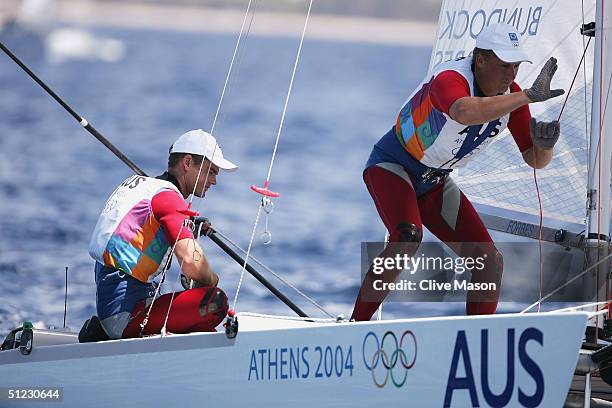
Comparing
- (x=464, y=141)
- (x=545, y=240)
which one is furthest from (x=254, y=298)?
(x=464, y=141)

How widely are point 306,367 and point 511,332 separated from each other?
1.66 ft

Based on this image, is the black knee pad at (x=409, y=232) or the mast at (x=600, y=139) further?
the mast at (x=600, y=139)

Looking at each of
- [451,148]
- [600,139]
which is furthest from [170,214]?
[600,139]

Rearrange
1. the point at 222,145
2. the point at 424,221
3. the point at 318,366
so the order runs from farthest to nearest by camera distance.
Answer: the point at 222,145
the point at 424,221
the point at 318,366

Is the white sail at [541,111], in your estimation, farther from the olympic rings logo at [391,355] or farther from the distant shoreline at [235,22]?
the distant shoreline at [235,22]

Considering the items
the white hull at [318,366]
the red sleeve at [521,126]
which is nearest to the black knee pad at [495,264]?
the red sleeve at [521,126]

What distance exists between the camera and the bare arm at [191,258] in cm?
363

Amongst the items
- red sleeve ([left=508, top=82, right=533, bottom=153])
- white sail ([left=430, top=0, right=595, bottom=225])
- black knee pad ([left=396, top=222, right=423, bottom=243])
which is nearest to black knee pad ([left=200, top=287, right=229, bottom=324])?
black knee pad ([left=396, top=222, right=423, bottom=243])

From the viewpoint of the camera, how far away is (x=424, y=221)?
3893mm

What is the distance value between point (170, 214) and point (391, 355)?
729 millimetres

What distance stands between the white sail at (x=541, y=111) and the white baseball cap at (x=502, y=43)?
3.45ft

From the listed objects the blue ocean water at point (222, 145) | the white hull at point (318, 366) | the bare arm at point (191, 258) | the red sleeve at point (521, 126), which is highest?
the blue ocean water at point (222, 145)

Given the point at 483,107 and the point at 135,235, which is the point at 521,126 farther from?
the point at 135,235

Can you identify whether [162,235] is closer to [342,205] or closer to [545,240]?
[545,240]
